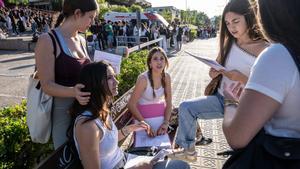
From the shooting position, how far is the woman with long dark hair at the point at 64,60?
7.99 feet

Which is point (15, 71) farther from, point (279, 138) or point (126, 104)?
point (279, 138)

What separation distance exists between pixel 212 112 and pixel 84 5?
1472mm

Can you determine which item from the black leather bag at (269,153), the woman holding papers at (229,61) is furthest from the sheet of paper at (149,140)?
the black leather bag at (269,153)

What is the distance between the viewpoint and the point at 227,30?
9.72ft

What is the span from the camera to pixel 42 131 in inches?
102

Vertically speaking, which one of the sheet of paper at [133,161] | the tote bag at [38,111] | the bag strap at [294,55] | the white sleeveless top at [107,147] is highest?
the bag strap at [294,55]

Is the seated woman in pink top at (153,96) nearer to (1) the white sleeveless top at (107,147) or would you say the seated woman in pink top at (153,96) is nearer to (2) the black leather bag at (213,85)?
(2) the black leather bag at (213,85)

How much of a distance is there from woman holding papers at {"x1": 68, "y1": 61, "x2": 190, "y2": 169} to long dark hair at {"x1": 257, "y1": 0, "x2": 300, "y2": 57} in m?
1.44

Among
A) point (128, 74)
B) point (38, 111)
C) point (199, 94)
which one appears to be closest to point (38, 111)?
point (38, 111)

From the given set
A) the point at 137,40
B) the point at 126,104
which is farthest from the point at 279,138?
the point at 137,40

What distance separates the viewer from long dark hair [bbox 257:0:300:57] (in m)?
1.28

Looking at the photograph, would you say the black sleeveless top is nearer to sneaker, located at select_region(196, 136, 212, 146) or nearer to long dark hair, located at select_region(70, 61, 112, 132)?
long dark hair, located at select_region(70, 61, 112, 132)

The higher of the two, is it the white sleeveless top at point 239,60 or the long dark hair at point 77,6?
the long dark hair at point 77,6

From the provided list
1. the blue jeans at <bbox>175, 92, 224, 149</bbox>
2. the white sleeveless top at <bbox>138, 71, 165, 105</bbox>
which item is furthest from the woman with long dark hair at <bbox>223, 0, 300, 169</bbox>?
the white sleeveless top at <bbox>138, 71, 165, 105</bbox>
